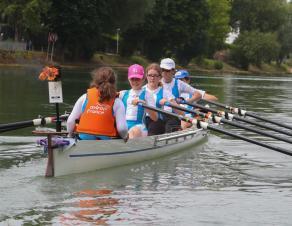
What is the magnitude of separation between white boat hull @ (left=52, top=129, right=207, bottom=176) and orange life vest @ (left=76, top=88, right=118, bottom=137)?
8.9 inches

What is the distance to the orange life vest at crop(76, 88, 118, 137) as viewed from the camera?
9812 mm

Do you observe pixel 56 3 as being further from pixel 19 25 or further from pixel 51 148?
pixel 51 148

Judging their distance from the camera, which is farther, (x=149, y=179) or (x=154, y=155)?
(x=154, y=155)

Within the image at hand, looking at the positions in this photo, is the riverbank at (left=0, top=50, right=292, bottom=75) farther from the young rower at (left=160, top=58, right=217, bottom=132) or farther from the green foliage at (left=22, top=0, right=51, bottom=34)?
the young rower at (left=160, top=58, right=217, bottom=132)

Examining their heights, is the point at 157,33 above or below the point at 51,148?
above

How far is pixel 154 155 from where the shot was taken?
41.1 ft

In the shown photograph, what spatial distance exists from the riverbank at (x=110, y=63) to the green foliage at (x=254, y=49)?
172cm

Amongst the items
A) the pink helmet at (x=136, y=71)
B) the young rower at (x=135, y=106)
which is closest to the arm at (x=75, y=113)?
the pink helmet at (x=136, y=71)

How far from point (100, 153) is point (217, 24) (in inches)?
3677

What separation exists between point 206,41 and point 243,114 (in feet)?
251

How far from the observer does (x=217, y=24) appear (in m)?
102

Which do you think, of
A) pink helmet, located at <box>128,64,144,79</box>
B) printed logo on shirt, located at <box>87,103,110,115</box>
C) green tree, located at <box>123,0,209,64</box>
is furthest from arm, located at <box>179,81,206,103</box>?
green tree, located at <box>123,0,209,64</box>

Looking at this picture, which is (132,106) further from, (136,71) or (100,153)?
(100,153)

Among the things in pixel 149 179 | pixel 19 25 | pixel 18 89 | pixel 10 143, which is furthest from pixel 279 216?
pixel 19 25
